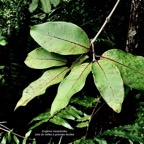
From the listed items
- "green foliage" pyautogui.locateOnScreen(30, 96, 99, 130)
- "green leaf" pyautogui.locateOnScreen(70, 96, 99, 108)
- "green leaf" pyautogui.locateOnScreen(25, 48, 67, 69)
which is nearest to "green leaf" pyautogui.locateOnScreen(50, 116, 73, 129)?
"green foliage" pyautogui.locateOnScreen(30, 96, 99, 130)

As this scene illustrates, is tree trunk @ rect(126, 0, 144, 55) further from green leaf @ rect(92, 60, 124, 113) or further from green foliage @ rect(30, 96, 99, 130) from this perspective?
green leaf @ rect(92, 60, 124, 113)

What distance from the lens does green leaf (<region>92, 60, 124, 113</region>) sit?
46cm

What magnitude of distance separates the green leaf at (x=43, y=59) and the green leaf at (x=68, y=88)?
6 centimetres

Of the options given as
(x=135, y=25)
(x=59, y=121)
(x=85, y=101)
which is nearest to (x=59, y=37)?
(x=135, y=25)

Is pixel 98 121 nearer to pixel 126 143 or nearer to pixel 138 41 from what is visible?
pixel 126 143

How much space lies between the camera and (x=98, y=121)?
136cm

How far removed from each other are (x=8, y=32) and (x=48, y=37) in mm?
1249

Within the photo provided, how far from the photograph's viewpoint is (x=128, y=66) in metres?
0.51

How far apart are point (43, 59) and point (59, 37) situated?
7 centimetres

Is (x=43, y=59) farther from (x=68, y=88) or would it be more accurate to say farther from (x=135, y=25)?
(x=135, y=25)

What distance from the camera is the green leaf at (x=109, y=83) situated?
0.46 metres

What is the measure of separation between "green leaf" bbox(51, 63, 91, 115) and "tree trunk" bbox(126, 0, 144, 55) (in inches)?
20.1

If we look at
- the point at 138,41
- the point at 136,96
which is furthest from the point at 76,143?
the point at 138,41

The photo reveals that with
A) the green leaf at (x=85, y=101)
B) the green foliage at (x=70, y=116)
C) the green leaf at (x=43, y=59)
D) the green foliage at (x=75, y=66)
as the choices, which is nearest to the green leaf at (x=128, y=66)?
the green foliage at (x=75, y=66)
